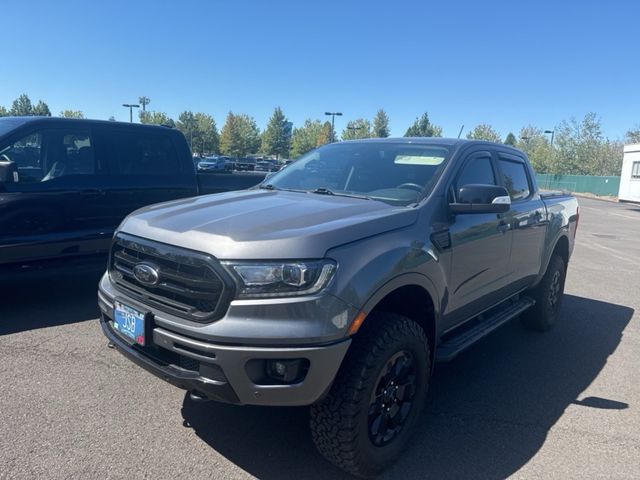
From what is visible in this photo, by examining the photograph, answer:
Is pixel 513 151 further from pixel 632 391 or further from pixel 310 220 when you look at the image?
pixel 310 220

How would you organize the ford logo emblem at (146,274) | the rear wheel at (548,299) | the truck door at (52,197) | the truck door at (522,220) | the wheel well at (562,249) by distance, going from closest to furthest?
1. the ford logo emblem at (146,274)
2. the truck door at (522,220)
3. the truck door at (52,197)
4. the rear wheel at (548,299)
5. the wheel well at (562,249)

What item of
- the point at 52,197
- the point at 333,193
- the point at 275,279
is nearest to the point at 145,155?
the point at 52,197

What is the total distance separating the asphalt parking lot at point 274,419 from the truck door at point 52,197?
→ 74 cm

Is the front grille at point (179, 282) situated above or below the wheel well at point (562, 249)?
above

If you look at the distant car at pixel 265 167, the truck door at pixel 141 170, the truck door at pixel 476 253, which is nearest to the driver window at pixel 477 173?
the truck door at pixel 476 253

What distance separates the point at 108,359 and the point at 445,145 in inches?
127

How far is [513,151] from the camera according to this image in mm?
4934

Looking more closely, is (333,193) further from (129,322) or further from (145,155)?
(145,155)

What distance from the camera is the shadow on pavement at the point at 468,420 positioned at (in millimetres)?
2863

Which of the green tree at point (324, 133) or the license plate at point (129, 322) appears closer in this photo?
the license plate at point (129, 322)

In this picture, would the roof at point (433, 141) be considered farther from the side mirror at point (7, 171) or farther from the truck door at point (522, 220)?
the side mirror at point (7, 171)

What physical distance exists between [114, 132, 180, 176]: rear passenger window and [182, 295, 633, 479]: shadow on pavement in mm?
3310

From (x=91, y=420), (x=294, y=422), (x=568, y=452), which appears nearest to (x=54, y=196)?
(x=91, y=420)

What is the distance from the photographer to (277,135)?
7038 cm
